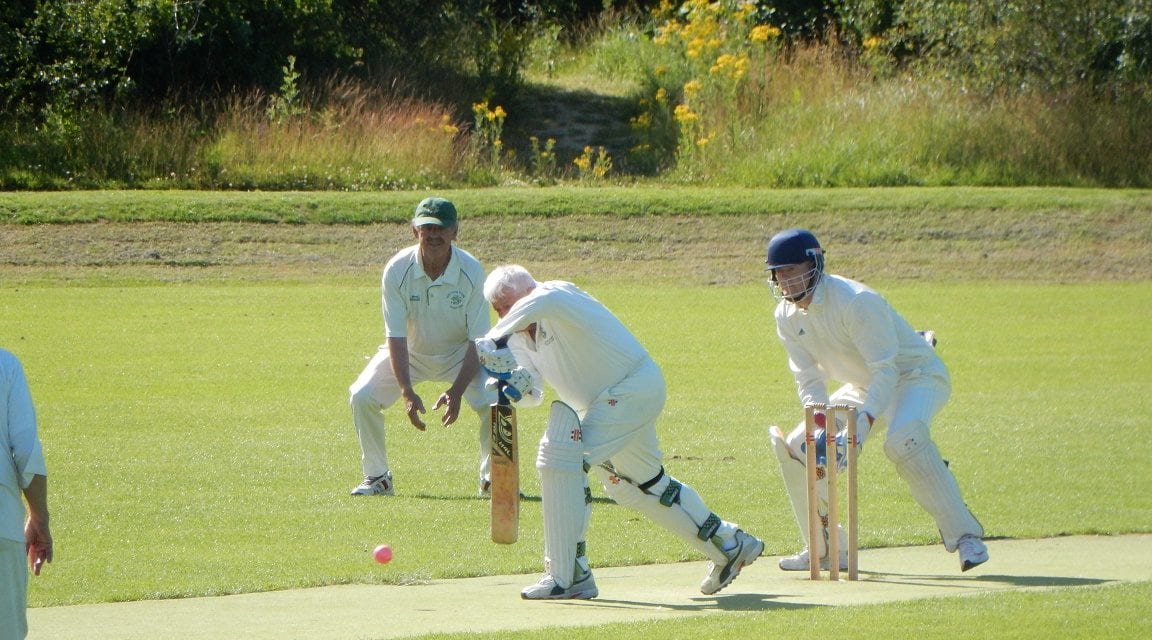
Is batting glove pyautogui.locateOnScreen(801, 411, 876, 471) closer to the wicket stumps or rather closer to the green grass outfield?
the wicket stumps

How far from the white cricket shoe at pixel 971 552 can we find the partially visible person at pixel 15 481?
438cm

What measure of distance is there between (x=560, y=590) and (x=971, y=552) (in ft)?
6.72

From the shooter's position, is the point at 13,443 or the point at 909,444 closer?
the point at 13,443

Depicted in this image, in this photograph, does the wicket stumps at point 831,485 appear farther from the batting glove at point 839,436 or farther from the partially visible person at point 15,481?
the partially visible person at point 15,481

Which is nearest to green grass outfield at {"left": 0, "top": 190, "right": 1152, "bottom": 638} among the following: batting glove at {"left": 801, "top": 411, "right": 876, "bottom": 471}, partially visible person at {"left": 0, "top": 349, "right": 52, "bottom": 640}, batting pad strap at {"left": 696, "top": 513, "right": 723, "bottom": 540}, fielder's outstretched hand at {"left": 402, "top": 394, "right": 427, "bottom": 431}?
fielder's outstretched hand at {"left": 402, "top": 394, "right": 427, "bottom": 431}

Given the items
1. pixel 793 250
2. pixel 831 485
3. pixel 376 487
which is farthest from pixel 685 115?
pixel 831 485

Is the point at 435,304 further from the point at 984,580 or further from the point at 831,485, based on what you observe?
the point at 984,580

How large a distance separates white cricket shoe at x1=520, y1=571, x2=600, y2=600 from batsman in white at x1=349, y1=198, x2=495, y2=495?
277cm

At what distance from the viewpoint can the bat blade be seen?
6.91 m

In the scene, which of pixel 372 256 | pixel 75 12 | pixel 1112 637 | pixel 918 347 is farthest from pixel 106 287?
pixel 1112 637

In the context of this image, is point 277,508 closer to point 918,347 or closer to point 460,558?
point 460,558

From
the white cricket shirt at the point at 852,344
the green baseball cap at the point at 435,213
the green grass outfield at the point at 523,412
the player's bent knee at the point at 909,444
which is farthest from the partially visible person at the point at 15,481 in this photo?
the green baseball cap at the point at 435,213

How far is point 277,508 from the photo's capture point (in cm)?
947

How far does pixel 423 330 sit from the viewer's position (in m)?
10.3
